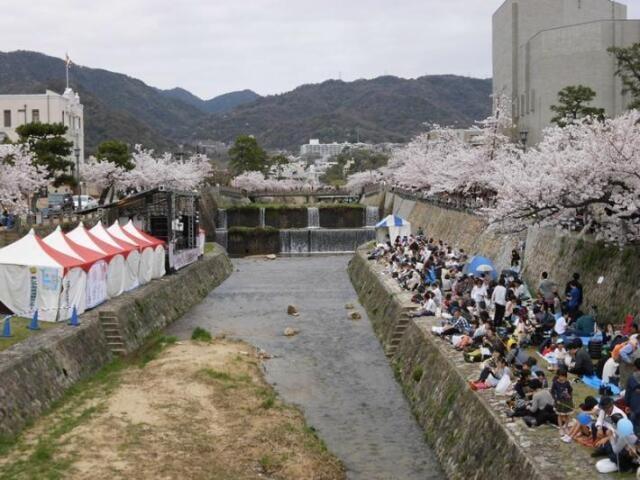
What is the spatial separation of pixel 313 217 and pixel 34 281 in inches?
1810

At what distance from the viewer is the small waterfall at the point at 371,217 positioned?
6512 cm

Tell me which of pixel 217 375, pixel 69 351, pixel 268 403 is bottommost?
pixel 268 403

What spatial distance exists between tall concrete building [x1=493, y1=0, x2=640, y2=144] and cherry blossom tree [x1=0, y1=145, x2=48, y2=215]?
33.2 m

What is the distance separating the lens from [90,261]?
2131 cm

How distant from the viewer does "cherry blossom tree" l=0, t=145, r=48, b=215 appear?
3334cm

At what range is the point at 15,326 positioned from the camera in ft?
60.0

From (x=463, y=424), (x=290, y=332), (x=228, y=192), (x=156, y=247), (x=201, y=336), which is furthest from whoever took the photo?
(x=228, y=192)

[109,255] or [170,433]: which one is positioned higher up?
[109,255]

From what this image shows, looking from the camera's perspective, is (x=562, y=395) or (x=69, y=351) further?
(x=69, y=351)

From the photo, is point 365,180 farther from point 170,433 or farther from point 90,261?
point 170,433

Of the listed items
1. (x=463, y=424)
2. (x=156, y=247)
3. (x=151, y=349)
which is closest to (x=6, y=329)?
(x=151, y=349)

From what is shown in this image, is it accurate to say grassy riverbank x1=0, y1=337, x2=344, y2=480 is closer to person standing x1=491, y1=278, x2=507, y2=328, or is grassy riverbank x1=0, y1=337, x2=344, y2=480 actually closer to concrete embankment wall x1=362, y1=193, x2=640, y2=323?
person standing x1=491, y1=278, x2=507, y2=328

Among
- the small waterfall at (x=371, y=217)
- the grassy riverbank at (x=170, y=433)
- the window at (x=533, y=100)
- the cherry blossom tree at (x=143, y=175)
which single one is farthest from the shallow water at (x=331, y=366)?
the window at (x=533, y=100)

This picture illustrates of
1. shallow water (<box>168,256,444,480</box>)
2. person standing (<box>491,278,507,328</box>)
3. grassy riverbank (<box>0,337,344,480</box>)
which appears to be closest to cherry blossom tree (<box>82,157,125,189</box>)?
shallow water (<box>168,256,444,480</box>)
